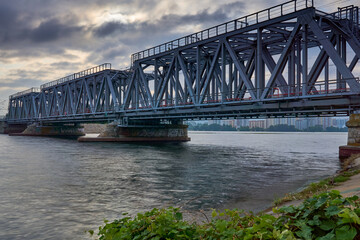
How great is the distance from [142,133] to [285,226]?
64.8 meters

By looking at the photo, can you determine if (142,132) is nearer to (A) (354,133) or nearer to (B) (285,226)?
(A) (354,133)

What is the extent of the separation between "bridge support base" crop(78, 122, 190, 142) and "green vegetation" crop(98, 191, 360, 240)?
5969 centimetres

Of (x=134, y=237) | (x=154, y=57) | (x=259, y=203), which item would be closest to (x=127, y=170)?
(x=259, y=203)

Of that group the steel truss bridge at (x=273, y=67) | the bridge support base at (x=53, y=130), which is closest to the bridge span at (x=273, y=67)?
the steel truss bridge at (x=273, y=67)

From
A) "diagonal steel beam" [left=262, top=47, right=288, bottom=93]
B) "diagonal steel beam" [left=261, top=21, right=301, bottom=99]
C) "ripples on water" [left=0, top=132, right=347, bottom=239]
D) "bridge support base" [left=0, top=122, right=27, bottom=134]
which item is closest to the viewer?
"ripples on water" [left=0, top=132, right=347, bottom=239]

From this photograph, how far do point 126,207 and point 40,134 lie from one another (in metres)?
104

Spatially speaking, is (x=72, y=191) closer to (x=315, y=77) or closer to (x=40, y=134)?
(x=315, y=77)

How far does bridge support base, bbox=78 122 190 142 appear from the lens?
6475 centimetres

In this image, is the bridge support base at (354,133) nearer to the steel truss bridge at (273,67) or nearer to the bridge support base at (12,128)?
the steel truss bridge at (273,67)

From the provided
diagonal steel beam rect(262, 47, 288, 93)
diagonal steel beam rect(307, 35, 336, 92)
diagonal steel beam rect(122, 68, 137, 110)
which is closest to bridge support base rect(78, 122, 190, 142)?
diagonal steel beam rect(122, 68, 137, 110)

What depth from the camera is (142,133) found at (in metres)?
68.4

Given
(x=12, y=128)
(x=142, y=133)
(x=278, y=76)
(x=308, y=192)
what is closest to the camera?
(x=308, y=192)

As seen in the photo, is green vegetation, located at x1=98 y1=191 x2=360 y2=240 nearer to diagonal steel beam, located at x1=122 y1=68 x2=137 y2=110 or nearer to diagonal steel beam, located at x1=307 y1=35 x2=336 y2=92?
diagonal steel beam, located at x1=307 y1=35 x2=336 y2=92

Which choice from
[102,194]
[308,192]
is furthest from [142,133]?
[308,192]
